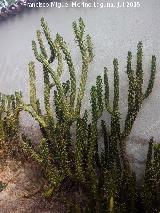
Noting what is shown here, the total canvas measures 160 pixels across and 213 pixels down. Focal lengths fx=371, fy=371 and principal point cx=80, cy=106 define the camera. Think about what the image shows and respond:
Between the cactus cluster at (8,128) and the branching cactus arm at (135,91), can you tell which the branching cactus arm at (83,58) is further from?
the cactus cluster at (8,128)

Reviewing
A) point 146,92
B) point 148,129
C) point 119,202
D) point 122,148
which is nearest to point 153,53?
point 146,92

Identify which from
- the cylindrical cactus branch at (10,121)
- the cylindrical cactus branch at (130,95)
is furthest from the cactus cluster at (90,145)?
the cylindrical cactus branch at (10,121)

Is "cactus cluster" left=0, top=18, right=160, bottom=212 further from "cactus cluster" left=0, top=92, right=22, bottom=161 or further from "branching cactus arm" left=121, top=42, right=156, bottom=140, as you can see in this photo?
"cactus cluster" left=0, top=92, right=22, bottom=161

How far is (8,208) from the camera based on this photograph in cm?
346

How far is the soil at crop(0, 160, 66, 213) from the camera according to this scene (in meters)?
3.43

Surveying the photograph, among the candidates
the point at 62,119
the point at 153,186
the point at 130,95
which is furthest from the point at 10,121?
the point at 153,186

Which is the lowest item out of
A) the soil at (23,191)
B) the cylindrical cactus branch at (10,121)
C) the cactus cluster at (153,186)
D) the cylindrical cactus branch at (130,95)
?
the soil at (23,191)

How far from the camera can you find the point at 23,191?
3.63 m

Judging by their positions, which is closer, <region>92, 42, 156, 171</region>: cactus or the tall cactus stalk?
the tall cactus stalk

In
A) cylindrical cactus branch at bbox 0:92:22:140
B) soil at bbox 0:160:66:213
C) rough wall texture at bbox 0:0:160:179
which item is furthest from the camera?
cylindrical cactus branch at bbox 0:92:22:140

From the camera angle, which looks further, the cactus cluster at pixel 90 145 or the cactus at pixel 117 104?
the cactus at pixel 117 104

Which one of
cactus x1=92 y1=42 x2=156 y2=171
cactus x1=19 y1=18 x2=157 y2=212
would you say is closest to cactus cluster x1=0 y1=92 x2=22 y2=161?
cactus x1=19 y1=18 x2=157 y2=212

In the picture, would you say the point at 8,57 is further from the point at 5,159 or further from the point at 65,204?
the point at 65,204

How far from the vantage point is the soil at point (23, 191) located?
11.3 ft
